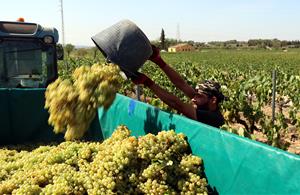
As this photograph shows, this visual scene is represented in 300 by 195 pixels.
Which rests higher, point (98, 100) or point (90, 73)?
point (90, 73)

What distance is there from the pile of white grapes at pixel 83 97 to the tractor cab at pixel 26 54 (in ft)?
11.2

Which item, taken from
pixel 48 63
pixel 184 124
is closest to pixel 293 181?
pixel 184 124

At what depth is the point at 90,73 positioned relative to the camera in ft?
13.1

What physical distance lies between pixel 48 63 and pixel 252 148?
219 inches

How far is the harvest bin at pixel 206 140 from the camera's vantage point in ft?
7.51

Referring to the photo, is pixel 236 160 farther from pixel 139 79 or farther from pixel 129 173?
pixel 139 79

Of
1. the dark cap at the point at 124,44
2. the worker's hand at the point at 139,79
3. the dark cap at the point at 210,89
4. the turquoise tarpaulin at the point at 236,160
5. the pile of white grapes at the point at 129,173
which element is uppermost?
the dark cap at the point at 124,44

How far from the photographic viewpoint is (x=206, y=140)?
117 inches

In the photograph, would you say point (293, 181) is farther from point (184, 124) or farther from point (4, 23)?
point (4, 23)

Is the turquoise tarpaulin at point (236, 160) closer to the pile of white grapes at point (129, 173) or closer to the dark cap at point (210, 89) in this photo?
the pile of white grapes at point (129, 173)

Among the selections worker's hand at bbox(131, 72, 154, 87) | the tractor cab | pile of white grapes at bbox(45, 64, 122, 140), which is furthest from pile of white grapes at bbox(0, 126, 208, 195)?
the tractor cab

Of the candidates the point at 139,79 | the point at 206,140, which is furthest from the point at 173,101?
the point at 206,140

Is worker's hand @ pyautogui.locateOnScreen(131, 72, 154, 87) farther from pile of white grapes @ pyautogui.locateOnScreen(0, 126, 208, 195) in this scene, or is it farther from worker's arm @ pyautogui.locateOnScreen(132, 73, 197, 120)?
pile of white grapes @ pyautogui.locateOnScreen(0, 126, 208, 195)

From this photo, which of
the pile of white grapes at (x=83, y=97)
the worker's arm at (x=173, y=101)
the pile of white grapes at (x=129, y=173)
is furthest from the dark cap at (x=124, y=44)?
the pile of white grapes at (x=129, y=173)
